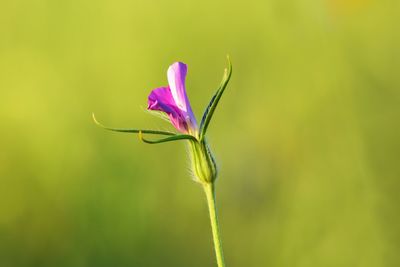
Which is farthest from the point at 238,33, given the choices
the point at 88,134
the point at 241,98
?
the point at 88,134

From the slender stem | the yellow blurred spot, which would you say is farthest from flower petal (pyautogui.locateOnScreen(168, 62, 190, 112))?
the yellow blurred spot

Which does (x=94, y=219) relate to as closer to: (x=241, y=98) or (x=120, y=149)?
(x=120, y=149)

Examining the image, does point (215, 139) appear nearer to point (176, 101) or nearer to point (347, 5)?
point (347, 5)

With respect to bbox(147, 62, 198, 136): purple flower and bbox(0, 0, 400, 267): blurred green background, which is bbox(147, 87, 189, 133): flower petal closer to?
bbox(147, 62, 198, 136): purple flower

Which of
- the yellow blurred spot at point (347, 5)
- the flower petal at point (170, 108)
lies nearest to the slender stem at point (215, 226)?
the flower petal at point (170, 108)

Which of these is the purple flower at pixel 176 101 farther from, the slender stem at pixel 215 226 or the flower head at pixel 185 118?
the slender stem at pixel 215 226

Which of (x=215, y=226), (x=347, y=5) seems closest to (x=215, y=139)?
(x=347, y=5)

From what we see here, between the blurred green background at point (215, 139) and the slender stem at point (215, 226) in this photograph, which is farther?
the blurred green background at point (215, 139)
